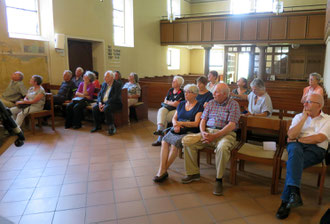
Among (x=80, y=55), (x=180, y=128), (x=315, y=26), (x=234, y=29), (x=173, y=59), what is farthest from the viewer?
(x=173, y=59)

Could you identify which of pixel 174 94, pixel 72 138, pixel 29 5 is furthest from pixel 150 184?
pixel 29 5

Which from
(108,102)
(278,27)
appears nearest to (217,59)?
(278,27)

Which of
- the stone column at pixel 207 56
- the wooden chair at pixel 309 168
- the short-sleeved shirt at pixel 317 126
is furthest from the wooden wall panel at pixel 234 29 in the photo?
the short-sleeved shirt at pixel 317 126

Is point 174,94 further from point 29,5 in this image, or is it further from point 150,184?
point 29,5

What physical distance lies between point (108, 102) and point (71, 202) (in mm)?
2973

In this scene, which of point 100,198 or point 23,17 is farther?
point 23,17

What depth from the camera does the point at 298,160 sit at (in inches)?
102

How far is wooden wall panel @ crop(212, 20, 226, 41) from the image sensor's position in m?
10.8

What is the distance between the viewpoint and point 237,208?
2.64 metres

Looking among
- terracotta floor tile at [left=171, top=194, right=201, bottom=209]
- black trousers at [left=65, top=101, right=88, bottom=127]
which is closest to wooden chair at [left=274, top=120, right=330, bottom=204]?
terracotta floor tile at [left=171, top=194, right=201, bottom=209]

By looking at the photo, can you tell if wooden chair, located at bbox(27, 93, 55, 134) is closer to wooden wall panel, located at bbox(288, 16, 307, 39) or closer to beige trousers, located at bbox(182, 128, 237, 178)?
beige trousers, located at bbox(182, 128, 237, 178)

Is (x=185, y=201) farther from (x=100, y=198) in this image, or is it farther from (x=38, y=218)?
(x=38, y=218)

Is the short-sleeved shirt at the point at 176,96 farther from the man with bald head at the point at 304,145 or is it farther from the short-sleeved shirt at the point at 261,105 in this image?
the man with bald head at the point at 304,145

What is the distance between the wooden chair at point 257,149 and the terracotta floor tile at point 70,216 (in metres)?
1.72
